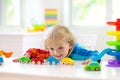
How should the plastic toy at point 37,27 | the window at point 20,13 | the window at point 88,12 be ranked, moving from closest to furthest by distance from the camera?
the plastic toy at point 37,27 < the window at point 88,12 < the window at point 20,13

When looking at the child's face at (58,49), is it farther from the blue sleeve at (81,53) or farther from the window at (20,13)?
the window at (20,13)

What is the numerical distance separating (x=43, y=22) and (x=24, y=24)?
0.98 feet

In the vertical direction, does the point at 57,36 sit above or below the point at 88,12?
below

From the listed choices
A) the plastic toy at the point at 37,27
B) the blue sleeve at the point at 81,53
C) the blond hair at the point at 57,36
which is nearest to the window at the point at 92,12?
the plastic toy at the point at 37,27

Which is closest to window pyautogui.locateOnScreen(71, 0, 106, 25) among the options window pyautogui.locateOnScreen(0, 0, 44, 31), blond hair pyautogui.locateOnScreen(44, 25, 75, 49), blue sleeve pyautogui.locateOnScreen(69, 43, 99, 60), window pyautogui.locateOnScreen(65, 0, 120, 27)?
window pyautogui.locateOnScreen(65, 0, 120, 27)

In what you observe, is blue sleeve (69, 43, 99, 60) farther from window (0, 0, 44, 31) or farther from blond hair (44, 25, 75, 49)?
window (0, 0, 44, 31)

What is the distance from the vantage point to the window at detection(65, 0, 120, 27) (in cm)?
357

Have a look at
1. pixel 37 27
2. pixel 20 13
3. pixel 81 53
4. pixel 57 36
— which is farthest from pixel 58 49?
pixel 20 13

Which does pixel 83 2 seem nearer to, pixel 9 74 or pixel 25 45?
pixel 25 45

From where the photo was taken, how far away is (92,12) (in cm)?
373

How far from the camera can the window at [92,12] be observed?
3566 mm

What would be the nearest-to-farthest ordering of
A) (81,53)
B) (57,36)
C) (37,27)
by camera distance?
(57,36) < (81,53) < (37,27)

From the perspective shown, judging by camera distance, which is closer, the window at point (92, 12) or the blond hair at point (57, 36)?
the blond hair at point (57, 36)

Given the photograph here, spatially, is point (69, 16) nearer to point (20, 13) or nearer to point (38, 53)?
point (20, 13)
